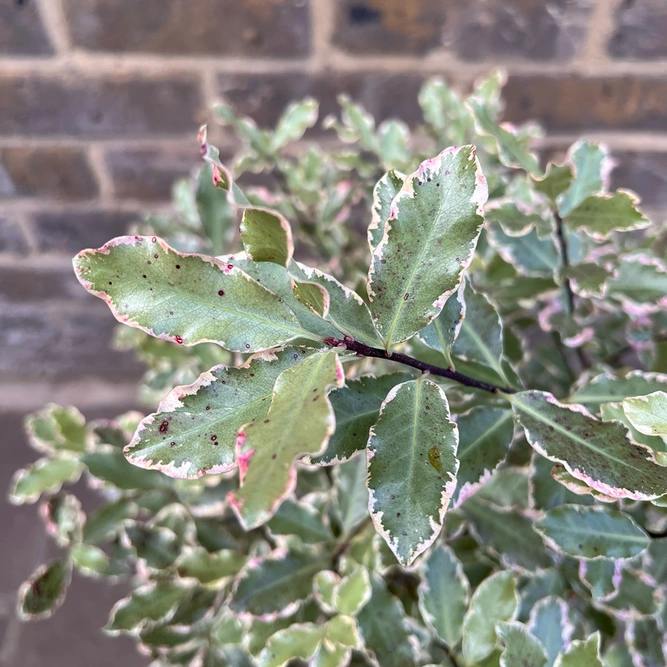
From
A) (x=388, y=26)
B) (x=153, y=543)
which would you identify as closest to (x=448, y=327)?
(x=153, y=543)

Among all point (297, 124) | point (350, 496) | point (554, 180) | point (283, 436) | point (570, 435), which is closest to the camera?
point (283, 436)

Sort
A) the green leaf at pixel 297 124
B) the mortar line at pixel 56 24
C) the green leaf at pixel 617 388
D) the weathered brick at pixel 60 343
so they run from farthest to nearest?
the weathered brick at pixel 60 343, the mortar line at pixel 56 24, the green leaf at pixel 297 124, the green leaf at pixel 617 388

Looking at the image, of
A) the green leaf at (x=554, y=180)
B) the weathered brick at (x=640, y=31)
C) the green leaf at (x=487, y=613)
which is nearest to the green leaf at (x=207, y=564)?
the green leaf at (x=487, y=613)

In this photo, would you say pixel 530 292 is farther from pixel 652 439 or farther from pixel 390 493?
pixel 390 493

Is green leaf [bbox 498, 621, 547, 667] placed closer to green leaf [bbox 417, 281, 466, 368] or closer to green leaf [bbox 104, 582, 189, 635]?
green leaf [bbox 417, 281, 466, 368]

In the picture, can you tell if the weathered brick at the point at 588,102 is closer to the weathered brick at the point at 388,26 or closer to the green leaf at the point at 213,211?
the weathered brick at the point at 388,26

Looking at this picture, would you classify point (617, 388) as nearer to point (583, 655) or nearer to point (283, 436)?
point (583, 655)
